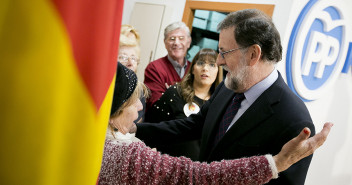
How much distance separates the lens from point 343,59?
12.3 feet

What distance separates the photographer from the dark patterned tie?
1.64 metres

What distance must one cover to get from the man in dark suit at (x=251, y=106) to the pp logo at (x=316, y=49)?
4.97 feet

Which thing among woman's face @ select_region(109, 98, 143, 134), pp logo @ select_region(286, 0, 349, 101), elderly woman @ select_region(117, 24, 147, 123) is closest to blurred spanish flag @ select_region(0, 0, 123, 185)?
woman's face @ select_region(109, 98, 143, 134)

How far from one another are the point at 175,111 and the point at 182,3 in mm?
2345

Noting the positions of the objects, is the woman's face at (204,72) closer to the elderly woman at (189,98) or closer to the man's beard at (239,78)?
the elderly woman at (189,98)

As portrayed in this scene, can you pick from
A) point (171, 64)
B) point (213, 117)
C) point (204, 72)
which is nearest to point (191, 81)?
point (204, 72)

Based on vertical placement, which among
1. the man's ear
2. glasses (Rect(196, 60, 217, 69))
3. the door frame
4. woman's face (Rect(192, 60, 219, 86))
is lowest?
woman's face (Rect(192, 60, 219, 86))

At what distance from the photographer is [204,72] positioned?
2.71 m

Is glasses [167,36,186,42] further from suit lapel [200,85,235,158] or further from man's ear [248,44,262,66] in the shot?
man's ear [248,44,262,66]

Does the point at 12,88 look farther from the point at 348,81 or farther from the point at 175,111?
the point at 348,81

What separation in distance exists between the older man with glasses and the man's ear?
147 cm

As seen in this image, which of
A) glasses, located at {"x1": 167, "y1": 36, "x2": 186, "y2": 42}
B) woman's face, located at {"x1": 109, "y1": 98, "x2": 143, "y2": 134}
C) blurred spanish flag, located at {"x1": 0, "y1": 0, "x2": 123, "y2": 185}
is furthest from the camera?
glasses, located at {"x1": 167, "y1": 36, "x2": 186, "y2": 42}

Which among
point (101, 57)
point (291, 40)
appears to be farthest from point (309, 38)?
point (101, 57)

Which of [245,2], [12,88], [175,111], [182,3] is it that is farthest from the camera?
[182,3]
